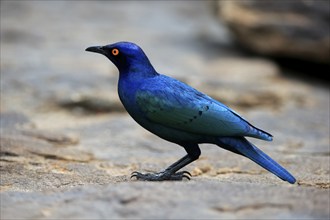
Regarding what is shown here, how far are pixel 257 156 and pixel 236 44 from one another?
6.59 metres

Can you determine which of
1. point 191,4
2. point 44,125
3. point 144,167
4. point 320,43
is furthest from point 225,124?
point 191,4

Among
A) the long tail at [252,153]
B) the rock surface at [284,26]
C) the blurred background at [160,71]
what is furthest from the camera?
the rock surface at [284,26]

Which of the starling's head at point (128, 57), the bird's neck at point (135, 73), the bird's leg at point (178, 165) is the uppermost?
the starling's head at point (128, 57)

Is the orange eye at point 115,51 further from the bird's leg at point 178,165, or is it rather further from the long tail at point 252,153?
the long tail at point 252,153

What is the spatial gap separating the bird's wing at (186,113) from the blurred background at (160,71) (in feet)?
1.07

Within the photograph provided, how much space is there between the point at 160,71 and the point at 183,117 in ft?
15.1

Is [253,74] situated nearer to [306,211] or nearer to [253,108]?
[253,108]

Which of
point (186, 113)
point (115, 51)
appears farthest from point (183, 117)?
point (115, 51)

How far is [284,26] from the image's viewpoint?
883 cm

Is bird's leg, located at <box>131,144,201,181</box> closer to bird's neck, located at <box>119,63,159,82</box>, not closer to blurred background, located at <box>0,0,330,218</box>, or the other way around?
blurred background, located at <box>0,0,330,218</box>

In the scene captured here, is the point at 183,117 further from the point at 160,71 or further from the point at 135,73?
the point at 160,71

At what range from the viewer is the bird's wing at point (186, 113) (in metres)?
3.88

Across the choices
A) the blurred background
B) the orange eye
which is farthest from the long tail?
the orange eye

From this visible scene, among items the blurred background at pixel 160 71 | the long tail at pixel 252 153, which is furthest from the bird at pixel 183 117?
the blurred background at pixel 160 71
